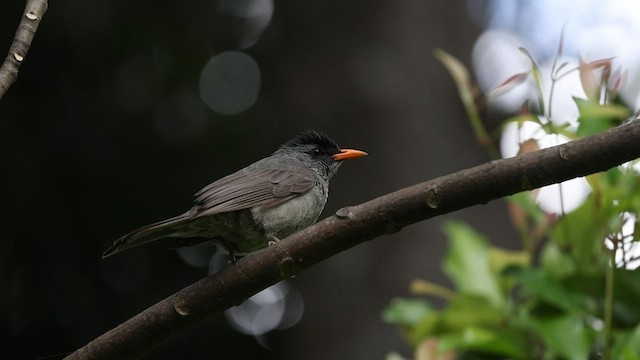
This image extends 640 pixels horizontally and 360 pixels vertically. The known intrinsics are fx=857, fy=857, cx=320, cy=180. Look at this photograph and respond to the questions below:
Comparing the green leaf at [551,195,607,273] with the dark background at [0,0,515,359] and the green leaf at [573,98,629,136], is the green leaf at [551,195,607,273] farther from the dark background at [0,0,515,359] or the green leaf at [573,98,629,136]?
the dark background at [0,0,515,359]

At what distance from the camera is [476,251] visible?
12.7ft

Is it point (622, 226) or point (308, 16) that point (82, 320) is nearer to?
point (308, 16)

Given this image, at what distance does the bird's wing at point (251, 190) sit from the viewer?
3.92m

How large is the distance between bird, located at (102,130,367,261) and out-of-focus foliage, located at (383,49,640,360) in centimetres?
95

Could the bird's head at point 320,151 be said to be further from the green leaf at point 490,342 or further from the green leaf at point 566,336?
the green leaf at point 566,336

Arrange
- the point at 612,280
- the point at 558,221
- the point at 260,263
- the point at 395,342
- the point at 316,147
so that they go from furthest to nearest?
the point at 395,342 < the point at 316,147 < the point at 558,221 < the point at 612,280 < the point at 260,263

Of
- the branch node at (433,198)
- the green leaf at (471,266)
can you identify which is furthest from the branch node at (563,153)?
the green leaf at (471,266)

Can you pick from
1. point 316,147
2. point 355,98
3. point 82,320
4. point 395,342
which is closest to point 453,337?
point 316,147

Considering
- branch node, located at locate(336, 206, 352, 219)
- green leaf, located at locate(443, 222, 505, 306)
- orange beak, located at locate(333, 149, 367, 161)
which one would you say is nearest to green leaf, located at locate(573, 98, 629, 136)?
green leaf, located at locate(443, 222, 505, 306)

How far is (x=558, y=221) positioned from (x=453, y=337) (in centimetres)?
64

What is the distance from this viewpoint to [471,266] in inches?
150

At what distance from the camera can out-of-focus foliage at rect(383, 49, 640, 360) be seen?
10.6 feet

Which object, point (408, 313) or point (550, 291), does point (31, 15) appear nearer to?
point (408, 313)

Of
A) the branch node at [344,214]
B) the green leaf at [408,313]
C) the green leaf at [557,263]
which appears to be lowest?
the green leaf at [408,313]
